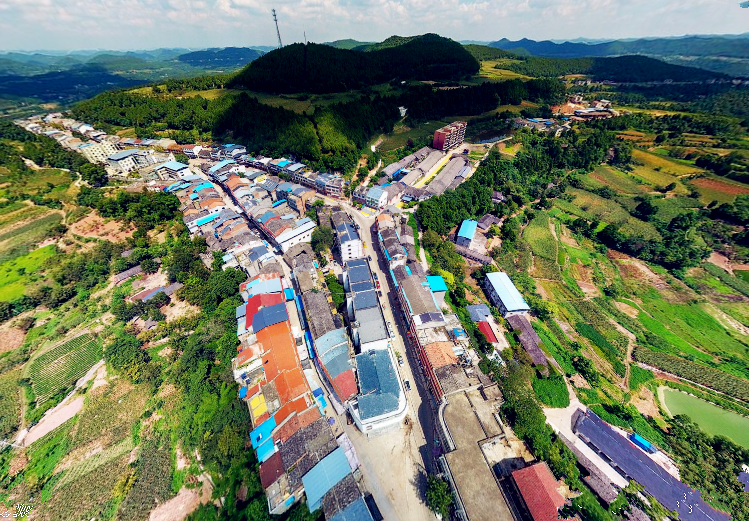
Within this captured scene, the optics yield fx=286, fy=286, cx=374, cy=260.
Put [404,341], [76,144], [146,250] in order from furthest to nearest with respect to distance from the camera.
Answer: [76,144] → [146,250] → [404,341]

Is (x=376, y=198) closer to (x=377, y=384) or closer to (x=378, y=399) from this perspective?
(x=377, y=384)

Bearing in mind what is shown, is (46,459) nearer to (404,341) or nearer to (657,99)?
(404,341)

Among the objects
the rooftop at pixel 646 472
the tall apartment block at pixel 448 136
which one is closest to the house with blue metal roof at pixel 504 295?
the rooftop at pixel 646 472

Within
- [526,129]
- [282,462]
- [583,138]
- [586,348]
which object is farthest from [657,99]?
[282,462]

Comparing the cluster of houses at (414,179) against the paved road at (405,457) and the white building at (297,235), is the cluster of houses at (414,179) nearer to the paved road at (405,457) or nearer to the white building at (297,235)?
the white building at (297,235)

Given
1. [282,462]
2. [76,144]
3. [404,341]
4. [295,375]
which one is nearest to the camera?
[282,462]

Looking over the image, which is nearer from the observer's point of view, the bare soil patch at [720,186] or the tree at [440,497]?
the tree at [440,497]
